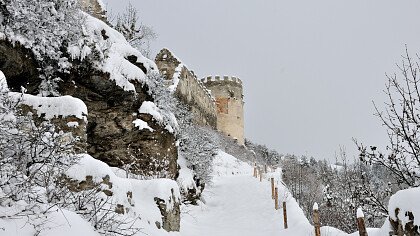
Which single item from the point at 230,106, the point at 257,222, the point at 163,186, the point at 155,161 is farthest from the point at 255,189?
the point at 230,106

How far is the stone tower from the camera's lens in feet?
164

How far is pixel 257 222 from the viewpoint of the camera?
1296 centimetres

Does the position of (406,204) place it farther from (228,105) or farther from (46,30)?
(228,105)

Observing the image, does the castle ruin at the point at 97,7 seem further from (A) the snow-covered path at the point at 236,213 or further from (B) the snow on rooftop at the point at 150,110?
(A) the snow-covered path at the point at 236,213

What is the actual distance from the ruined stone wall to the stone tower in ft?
17.6

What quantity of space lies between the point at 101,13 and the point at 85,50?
22.6 feet

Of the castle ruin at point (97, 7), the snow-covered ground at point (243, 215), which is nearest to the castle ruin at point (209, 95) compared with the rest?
the castle ruin at point (97, 7)

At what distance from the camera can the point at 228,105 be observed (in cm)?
5075

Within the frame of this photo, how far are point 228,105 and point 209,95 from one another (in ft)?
24.2

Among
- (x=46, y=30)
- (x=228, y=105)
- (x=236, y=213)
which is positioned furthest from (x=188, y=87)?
(x=46, y=30)

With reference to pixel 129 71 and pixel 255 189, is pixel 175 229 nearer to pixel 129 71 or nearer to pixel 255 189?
pixel 129 71

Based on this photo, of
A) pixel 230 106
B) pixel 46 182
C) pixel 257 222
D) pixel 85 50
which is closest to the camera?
pixel 46 182

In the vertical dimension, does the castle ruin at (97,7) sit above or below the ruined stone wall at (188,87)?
below

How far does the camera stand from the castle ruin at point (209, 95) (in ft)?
106
